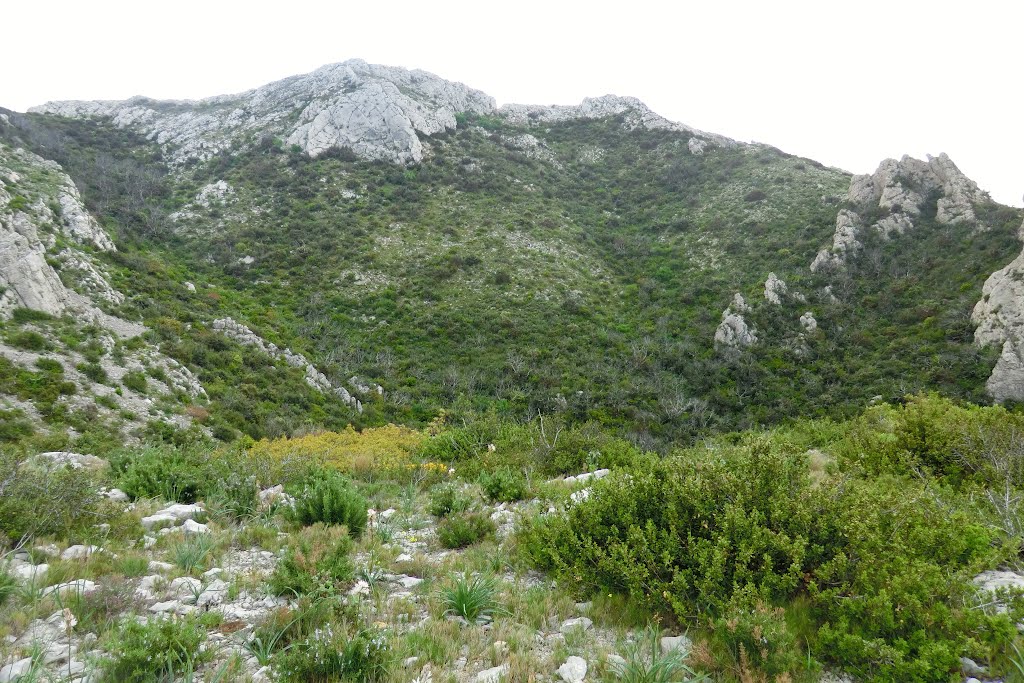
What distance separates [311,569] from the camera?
3.68 m

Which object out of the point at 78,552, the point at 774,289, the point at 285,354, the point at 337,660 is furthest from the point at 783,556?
the point at 774,289

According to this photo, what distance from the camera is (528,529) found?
15.2 feet

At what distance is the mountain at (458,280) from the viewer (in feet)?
67.8

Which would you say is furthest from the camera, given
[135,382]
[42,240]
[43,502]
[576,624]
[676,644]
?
[42,240]

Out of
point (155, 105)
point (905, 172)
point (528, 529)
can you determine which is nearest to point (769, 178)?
point (905, 172)

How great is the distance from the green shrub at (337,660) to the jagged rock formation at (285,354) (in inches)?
891

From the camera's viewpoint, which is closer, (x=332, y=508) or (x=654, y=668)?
(x=654, y=668)

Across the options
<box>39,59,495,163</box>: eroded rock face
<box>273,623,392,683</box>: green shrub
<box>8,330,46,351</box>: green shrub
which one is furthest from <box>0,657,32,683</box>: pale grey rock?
<box>39,59,495,163</box>: eroded rock face

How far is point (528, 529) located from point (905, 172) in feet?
160

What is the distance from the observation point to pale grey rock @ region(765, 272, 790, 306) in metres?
31.9

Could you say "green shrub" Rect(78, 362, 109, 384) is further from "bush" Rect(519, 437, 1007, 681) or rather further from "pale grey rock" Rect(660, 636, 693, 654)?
"pale grey rock" Rect(660, 636, 693, 654)

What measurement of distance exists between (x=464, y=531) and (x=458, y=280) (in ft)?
105

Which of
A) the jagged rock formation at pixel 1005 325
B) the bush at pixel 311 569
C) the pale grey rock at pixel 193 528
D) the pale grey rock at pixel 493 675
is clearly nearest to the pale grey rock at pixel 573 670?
the pale grey rock at pixel 493 675

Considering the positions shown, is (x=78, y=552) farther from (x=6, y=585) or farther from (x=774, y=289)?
(x=774, y=289)
